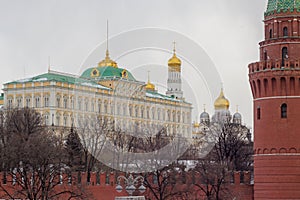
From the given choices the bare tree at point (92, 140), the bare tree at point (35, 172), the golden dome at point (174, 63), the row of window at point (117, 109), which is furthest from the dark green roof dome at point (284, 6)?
the golden dome at point (174, 63)

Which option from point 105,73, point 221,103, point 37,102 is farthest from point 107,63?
point 221,103

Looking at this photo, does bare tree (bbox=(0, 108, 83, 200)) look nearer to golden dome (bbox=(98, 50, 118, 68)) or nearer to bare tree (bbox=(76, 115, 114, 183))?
bare tree (bbox=(76, 115, 114, 183))

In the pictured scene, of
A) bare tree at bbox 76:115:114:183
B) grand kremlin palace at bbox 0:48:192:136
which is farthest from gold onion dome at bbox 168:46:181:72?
bare tree at bbox 76:115:114:183

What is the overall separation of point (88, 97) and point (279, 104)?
190 ft

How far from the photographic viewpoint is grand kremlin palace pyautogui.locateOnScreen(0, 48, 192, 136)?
321ft

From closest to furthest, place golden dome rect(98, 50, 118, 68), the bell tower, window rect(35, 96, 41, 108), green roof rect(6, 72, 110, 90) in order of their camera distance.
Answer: the bell tower, window rect(35, 96, 41, 108), green roof rect(6, 72, 110, 90), golden dome rect(98, 50, 118, 68)

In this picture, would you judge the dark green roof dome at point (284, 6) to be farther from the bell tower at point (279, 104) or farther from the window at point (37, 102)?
the window at point (37, 102)

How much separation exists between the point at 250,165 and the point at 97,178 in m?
22.0

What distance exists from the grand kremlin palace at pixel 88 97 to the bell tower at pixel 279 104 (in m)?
48.7

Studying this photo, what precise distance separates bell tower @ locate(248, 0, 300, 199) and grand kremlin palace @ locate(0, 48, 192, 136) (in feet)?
160

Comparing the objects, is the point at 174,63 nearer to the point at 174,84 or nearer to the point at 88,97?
the point at 174,84

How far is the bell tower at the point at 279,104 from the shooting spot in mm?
42469

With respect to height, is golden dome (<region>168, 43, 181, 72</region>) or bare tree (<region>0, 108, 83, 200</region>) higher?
golden dome (<region>168, 43, 181, 72</region>)

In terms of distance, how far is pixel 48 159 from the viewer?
42562mm
